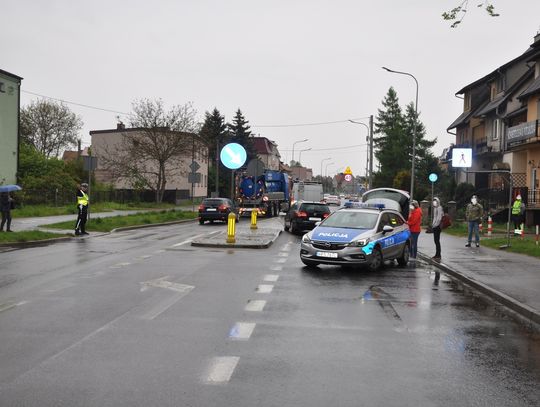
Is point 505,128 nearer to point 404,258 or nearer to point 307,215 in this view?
point 307,215

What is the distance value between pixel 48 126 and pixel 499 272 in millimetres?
65931

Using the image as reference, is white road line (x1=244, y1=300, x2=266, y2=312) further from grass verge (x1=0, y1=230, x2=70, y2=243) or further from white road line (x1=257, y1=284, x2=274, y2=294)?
grass verge (x1=0, y1=230, x2=70, y2=243)

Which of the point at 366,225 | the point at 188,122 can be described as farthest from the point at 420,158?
the point at 366,225

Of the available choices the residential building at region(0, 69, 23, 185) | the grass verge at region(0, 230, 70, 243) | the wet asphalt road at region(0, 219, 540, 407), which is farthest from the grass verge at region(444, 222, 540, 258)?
the residential building at region(0, 69, 23, 185)

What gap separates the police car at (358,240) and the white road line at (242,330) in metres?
6.30

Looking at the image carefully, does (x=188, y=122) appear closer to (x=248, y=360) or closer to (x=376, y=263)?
(x=376, y=263)

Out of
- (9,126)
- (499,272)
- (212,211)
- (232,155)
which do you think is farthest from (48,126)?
(499,272)

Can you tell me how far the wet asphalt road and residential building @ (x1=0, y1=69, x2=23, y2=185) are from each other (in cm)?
3310

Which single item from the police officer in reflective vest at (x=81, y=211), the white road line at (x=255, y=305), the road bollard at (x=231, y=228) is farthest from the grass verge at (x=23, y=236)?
the white road line at (x=255, y=305)

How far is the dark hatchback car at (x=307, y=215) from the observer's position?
26.4m

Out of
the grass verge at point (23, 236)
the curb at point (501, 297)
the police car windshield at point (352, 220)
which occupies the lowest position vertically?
the curb at point (501, 297)

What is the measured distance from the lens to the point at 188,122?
183 feet

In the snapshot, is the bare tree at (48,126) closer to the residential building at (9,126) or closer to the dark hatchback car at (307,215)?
the residential building at (9,126)

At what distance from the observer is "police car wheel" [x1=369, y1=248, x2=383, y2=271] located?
46.1 ft
